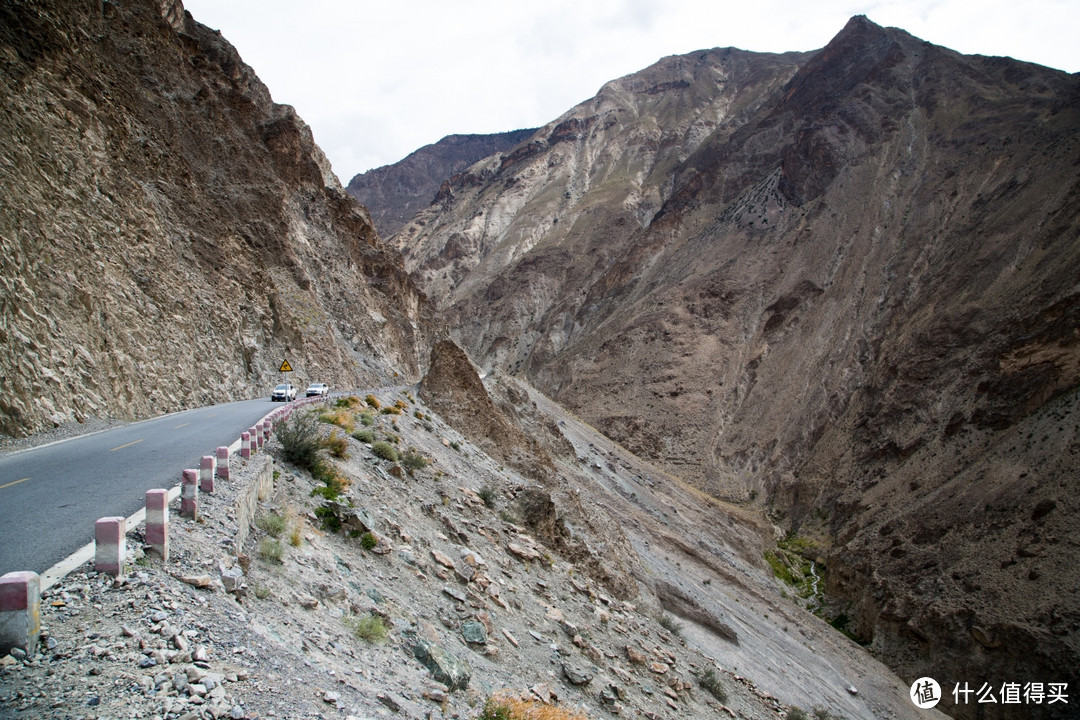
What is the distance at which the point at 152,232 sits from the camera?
22562mm

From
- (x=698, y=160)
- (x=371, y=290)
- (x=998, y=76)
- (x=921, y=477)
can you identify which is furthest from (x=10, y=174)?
(x=698, y=160)

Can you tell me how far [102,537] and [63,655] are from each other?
981 millimetres

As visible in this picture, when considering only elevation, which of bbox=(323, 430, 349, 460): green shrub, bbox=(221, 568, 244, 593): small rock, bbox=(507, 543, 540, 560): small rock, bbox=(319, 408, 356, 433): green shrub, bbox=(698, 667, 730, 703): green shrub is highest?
bbox=(319, 408, 356, 433): green shrub

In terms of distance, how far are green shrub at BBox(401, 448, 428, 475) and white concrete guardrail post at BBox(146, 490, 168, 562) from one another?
814 centimetres

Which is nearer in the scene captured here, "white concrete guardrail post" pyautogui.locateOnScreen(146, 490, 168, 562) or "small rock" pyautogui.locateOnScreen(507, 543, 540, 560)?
"white concrete guardrail post" pyautogui.locateOnScreen(146, 490, 168, 562)

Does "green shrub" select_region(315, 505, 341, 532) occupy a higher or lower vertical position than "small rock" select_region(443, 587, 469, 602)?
higher

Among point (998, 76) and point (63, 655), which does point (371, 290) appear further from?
point (998, 76)

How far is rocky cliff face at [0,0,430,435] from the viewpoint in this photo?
15.5 m

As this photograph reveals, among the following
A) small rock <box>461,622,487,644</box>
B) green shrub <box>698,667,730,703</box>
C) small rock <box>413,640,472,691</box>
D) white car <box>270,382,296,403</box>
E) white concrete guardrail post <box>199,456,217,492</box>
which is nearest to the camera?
small rock <box>413,640,472,691</box>

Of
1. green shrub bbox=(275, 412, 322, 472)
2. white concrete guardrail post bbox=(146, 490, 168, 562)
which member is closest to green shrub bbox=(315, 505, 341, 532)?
green shrub bbox=(275, 412, 322, 472)

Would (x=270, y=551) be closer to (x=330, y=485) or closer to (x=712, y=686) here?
(x=330, y=485)

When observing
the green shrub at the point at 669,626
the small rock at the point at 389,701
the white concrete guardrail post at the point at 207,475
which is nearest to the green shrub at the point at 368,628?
the small rock at the point at 389,701

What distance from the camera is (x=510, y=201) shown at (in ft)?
430

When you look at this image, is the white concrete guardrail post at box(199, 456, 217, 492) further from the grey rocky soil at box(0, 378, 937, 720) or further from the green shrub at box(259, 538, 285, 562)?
the green shrub at box(259, 538, 285, 562)
